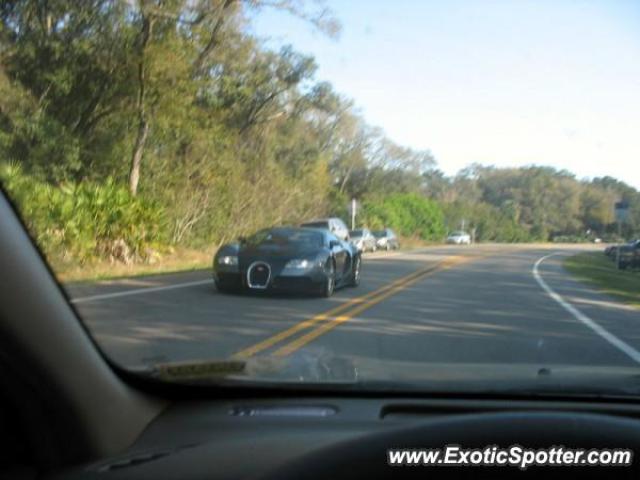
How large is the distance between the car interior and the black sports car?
898 centimetres

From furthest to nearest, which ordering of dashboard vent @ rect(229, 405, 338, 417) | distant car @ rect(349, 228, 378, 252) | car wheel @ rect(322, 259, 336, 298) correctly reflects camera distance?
distant car @ rect(349, 228, 378, 252)
car wheel @ rect(322, 259, 336, 298)
dashboard vent @ rect(229, 405, 338, 417)

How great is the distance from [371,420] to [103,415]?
1.30m

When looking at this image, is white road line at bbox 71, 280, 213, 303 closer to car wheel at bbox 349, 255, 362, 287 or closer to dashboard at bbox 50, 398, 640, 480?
car wheel at bbox 349, 255, 362, 287

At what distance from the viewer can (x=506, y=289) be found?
16.4m

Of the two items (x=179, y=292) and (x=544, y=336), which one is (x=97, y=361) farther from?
(x=179, y=292)

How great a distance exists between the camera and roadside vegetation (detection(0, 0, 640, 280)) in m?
18.3

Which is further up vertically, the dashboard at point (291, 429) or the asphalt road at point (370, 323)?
the dashboard at point (291, 429)

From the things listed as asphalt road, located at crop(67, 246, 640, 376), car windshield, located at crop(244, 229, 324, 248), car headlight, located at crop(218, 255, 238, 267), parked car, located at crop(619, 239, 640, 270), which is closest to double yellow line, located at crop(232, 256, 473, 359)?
asphalt road, located at crop(67, 246, 640, 376)

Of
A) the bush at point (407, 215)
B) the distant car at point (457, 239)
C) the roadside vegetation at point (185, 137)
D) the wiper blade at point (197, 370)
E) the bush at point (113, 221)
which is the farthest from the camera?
the distant car at point (457, 239)

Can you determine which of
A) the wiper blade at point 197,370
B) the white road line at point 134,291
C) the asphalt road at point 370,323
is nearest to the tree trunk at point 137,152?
the asphalt road at point 370,323

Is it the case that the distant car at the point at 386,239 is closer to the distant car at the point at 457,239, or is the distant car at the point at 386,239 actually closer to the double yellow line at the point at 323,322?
the distant car at the point at 457,239

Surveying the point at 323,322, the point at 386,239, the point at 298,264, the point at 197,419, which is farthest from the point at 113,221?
the point at 386,239

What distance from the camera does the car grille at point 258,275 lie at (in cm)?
1311

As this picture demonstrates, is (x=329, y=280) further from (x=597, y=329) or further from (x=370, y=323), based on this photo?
(x=597, y=329)
